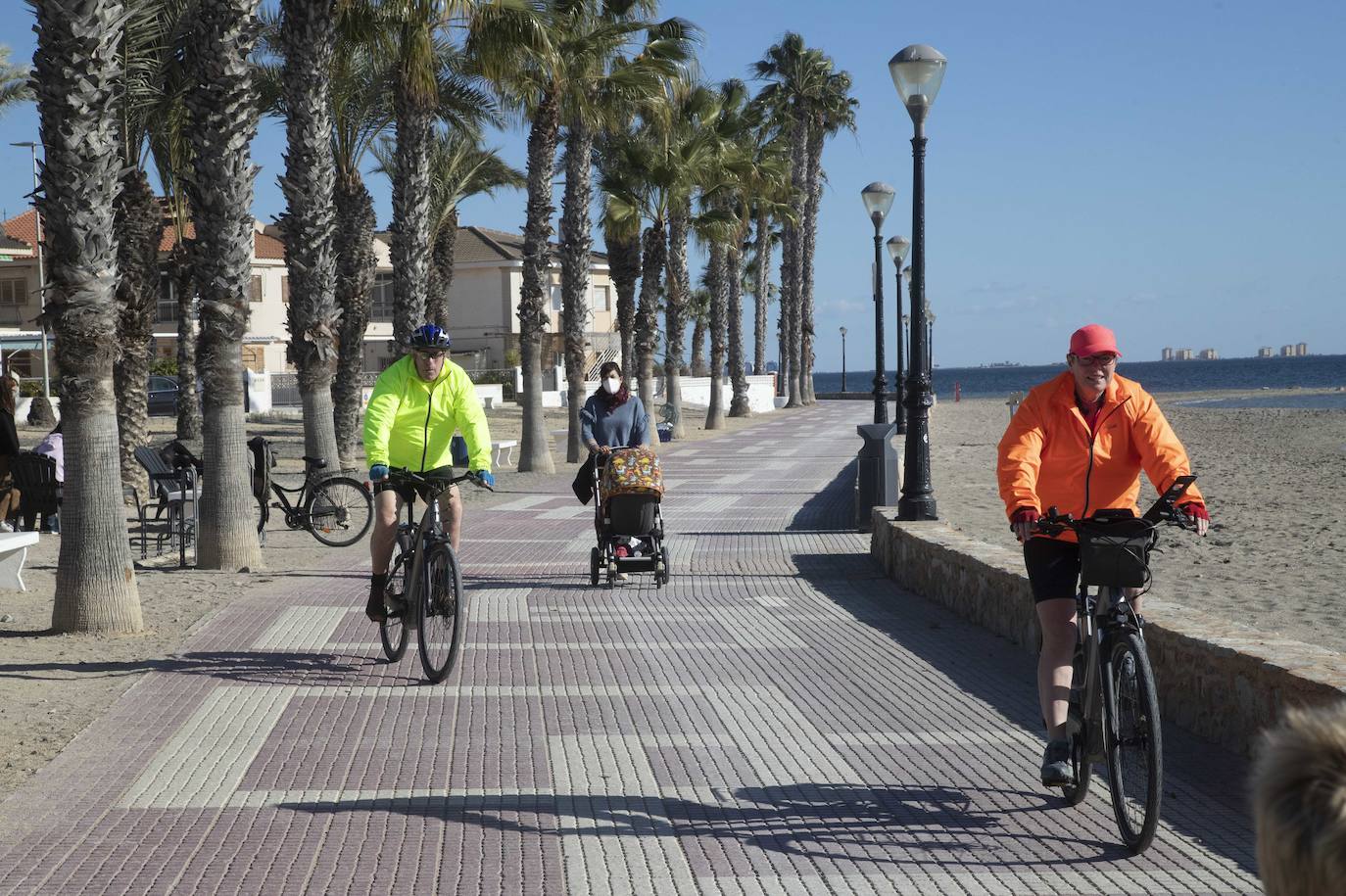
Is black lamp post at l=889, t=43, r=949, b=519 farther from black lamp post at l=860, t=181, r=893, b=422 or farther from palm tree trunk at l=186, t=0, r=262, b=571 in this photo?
black lamp post at l=860, t=181, r=893, b=422

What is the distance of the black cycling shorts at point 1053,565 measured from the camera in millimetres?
5281

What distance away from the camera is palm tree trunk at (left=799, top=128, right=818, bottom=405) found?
6203 cm

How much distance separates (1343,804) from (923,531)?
10.1m

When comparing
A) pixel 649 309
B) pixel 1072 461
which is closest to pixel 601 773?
pixel 1072 461

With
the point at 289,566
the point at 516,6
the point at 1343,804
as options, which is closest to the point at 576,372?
the point at 516,6

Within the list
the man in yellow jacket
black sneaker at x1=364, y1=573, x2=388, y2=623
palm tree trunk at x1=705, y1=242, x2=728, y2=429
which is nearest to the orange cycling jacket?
the man in yellow jacket

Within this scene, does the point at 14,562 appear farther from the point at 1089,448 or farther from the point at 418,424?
the point at 1089,448

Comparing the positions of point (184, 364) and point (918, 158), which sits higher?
point (918, 158)

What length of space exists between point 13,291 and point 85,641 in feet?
186

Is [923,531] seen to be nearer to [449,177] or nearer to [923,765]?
[923,765]

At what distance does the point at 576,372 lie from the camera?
2741 cm

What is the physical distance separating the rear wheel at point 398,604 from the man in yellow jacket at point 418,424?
→ 0.06 meters

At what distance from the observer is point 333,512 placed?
1492 cm

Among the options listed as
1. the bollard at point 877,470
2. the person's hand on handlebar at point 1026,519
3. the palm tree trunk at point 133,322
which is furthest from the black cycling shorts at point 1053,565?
the palm tree trunk at point 133,322
